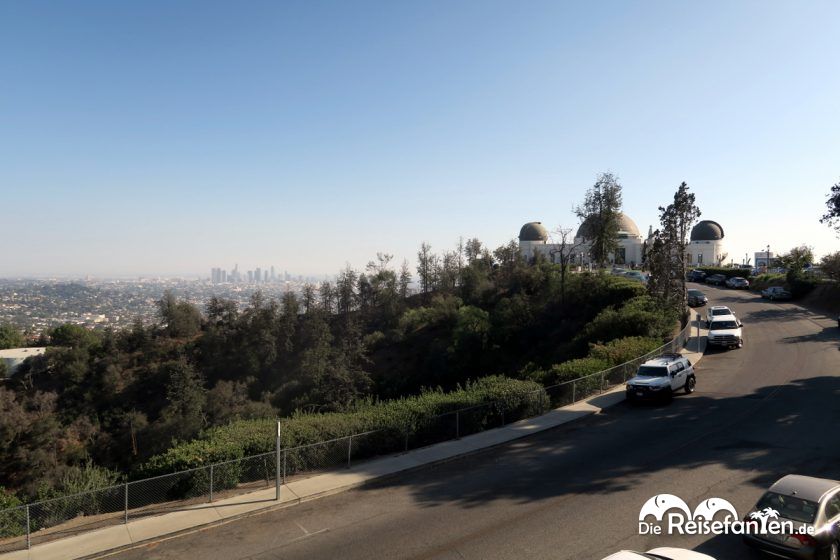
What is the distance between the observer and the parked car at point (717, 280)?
213 ft

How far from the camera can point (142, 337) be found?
6103cm

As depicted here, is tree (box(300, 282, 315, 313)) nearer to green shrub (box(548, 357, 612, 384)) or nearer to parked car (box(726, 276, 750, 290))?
green shrub (box(548, 357, 612, 384))

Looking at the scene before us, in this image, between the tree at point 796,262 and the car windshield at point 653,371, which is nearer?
the car windshield at point 653,371

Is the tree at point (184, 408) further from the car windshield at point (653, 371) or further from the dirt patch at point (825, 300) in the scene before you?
the dirt patch at point (825, 300)

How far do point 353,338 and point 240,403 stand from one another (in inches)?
455

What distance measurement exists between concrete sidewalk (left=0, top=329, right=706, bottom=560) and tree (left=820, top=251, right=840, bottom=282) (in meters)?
42.1

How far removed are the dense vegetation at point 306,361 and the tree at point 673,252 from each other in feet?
6.90

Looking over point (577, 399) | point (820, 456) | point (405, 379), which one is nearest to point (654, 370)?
point (577, 399)

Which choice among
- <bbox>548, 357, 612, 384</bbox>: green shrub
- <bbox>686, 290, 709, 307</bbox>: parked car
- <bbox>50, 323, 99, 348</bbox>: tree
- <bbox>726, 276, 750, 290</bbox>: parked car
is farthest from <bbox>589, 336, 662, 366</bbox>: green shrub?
<bbox>50, 323, 99, 348</bbox>: tree

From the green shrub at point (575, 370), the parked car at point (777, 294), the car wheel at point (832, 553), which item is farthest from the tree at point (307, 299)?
the car wheel at point (832, 553)

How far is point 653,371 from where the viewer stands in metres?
20.6

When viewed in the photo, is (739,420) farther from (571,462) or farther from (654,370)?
(571,462)

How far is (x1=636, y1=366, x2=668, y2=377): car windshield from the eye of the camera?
20406 millimetres

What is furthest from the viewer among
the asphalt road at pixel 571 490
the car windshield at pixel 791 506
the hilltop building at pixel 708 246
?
the hilltop building at pixel 708 246
